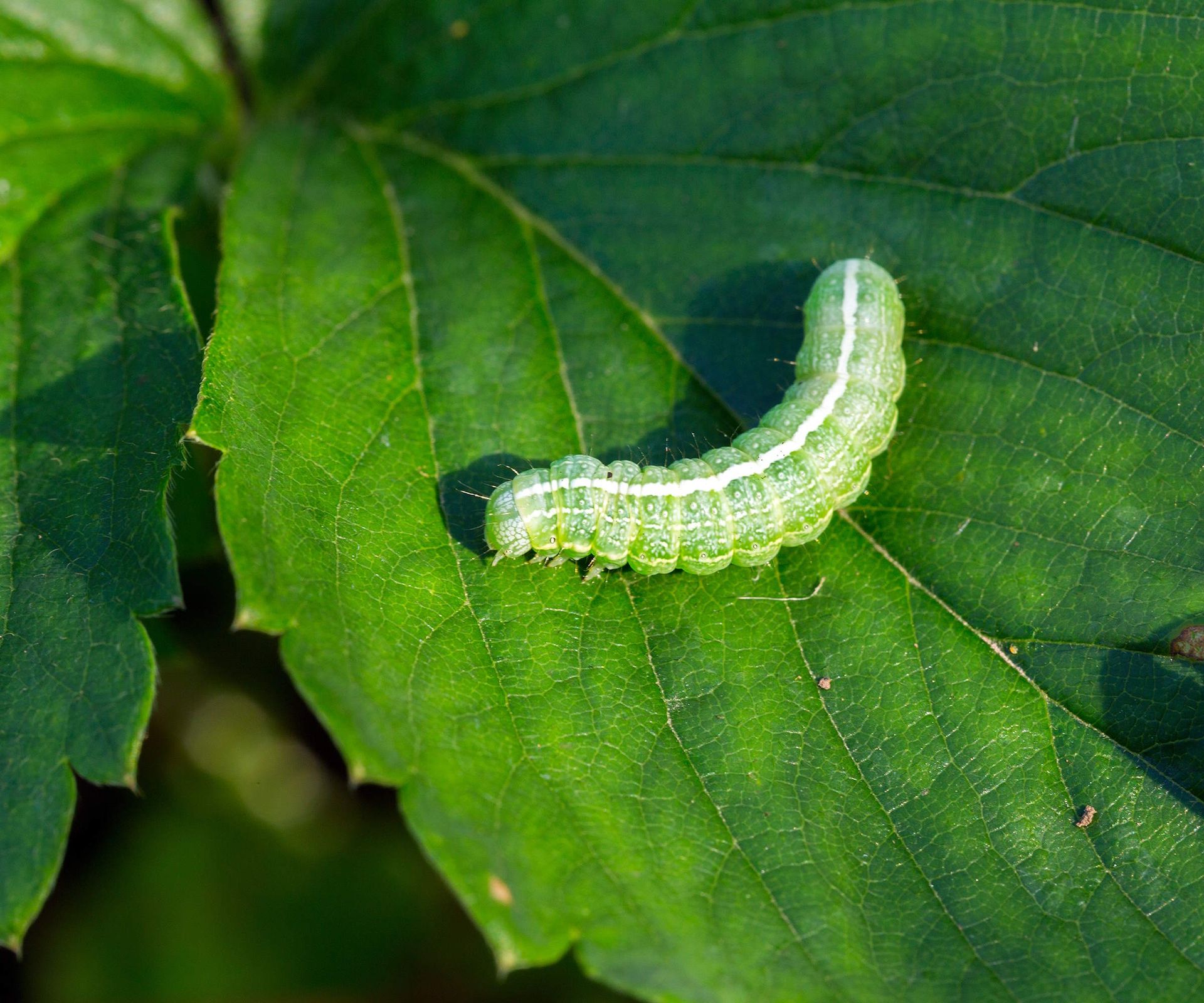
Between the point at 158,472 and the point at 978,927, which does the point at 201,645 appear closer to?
the point at 158,472

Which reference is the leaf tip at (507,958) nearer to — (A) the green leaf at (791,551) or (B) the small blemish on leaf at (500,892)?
(A) the green leaf at (791,551)

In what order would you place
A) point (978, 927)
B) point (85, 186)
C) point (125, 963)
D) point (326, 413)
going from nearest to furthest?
point (978, 927) < point (326, 413) < point (85, 186) < point (125, 963)

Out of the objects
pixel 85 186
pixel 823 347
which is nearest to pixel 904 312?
pixel 823 347

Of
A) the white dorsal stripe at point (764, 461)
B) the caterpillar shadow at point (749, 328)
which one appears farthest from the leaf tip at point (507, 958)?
the caterpillar shadow at point (749, 328)

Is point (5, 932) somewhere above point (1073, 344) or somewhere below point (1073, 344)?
below

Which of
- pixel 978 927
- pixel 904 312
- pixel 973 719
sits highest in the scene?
pixel 904 312

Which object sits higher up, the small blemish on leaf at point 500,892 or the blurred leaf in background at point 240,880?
the small blemish on leaf at point 500,892

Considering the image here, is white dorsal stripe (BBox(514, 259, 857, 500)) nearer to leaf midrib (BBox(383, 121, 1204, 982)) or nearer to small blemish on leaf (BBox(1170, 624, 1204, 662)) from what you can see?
leaf midrib (BBox(383, 121, 1204, 982))
